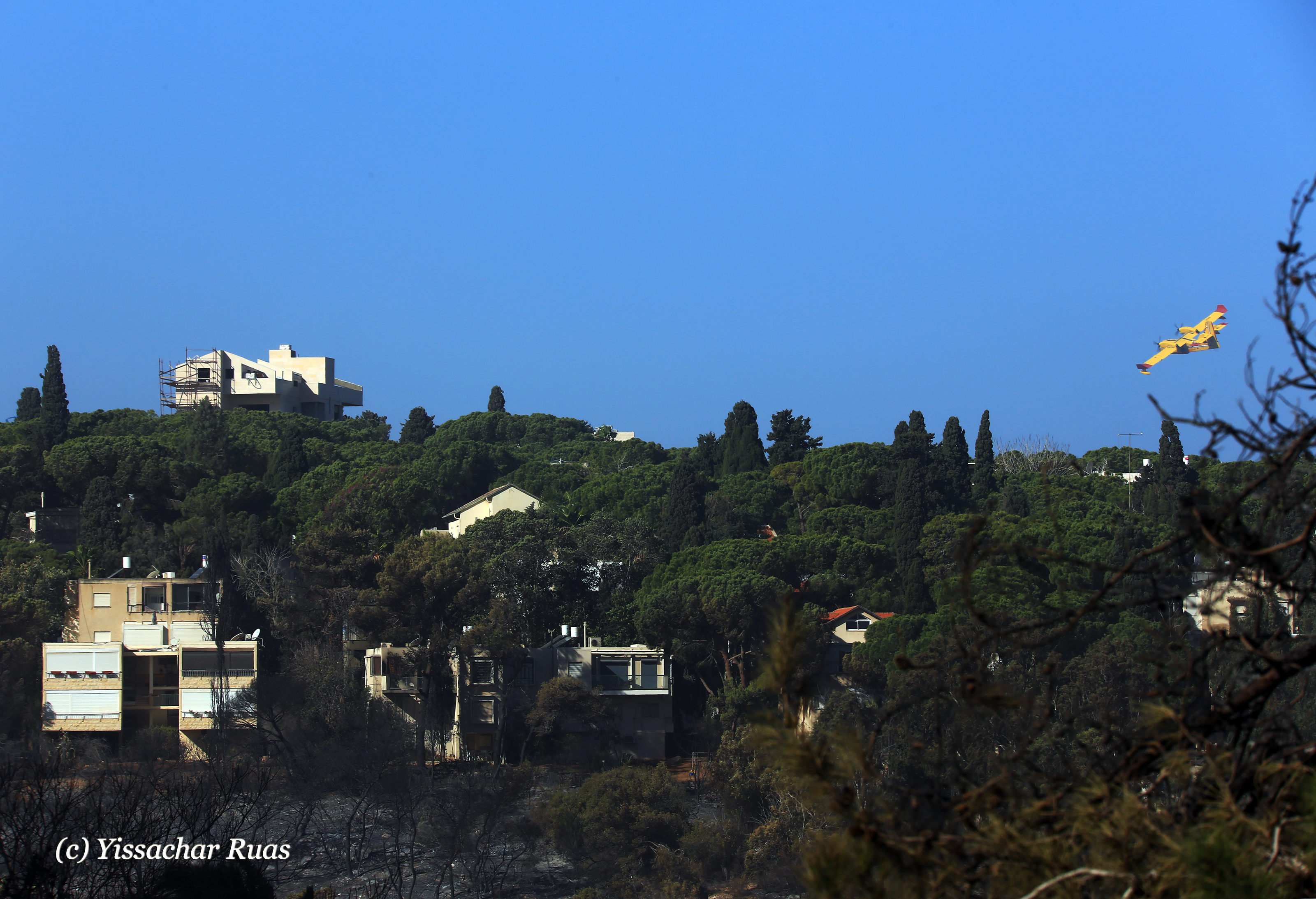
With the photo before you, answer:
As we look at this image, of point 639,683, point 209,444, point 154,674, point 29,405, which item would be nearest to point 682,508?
point 639,683

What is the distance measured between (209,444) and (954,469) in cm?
3225

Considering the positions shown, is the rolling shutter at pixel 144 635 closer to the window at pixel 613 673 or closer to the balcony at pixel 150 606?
the balcony at pixel 150 606

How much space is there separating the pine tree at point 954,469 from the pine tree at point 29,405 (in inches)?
1741

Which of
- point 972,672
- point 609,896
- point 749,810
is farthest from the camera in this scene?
point 749,810

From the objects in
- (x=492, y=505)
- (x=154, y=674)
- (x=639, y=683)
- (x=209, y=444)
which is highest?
(x=209, y=444)

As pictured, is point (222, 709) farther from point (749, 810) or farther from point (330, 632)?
point (749, 810)

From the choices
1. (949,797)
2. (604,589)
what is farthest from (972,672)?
(604,589)

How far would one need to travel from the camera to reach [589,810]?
2564 centimetres

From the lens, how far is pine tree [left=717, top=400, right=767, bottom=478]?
194 feet

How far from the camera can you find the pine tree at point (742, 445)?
59.2m

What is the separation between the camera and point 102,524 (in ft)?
148

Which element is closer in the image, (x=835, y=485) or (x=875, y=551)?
(x=875, y=551)

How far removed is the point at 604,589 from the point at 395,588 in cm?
797

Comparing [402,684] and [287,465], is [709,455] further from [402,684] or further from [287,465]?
[402,684]
